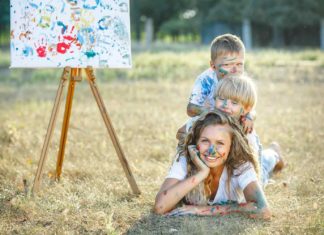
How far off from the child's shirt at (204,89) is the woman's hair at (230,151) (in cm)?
32

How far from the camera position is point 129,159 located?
6000 mm

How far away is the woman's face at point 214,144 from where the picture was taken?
3957 millimetres

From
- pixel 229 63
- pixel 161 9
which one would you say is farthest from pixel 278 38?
pixel 229 63

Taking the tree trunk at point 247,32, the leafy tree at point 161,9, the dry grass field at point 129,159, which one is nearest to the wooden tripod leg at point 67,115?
the dry grass field at point 129,159

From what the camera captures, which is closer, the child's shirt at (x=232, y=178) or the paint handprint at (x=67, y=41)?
the child's shirt at (x=232, y=178)

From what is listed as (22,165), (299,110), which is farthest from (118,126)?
(299,110)

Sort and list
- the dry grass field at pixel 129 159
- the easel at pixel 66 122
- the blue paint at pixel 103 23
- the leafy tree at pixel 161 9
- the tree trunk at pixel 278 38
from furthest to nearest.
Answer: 1. the leafy tree at pixel 161 9
2. the tree trunk at pixel 278 38
3. the blue paint at pixel 103 23
4. the easel at pixel 66 122
5. the dry grass field at pixel 129 159

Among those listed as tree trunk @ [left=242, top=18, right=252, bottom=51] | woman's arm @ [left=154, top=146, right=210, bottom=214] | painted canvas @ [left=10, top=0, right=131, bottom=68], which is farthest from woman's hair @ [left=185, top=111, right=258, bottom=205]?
tree trunk @ [left=242, top=18, right=252, bottom=51]

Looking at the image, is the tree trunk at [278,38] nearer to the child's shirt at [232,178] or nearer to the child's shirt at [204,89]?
the child's shirt at [204,89]

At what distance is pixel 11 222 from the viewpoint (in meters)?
3.88

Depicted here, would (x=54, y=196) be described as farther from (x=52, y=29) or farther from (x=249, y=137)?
(x=249, y=137)

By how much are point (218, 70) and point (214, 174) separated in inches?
31.5

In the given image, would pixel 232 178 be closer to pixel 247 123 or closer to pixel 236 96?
pixel 247 123

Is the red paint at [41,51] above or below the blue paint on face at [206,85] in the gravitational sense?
above
